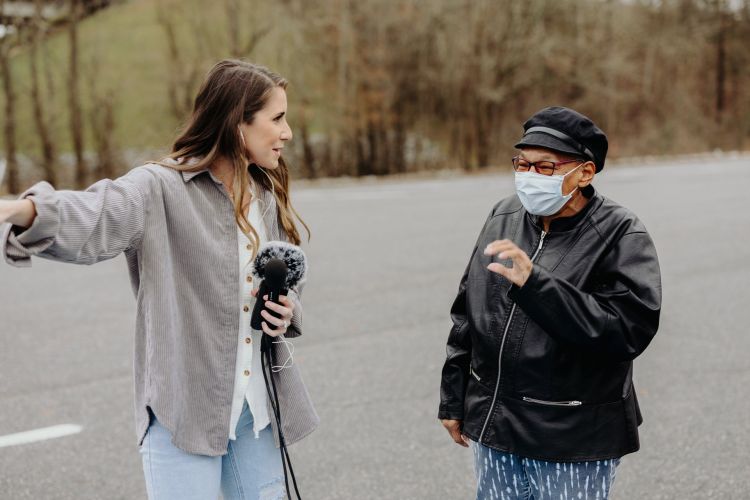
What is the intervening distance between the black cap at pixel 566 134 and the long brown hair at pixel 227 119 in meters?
0.74

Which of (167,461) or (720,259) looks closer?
(167,461)

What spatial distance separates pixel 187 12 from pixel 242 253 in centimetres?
2328

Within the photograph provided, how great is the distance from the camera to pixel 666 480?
4277 millimetres

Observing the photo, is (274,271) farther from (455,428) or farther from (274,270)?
(455,428)

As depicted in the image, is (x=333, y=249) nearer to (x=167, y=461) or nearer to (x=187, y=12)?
(x=167, y=461)

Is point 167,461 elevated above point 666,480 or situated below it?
above

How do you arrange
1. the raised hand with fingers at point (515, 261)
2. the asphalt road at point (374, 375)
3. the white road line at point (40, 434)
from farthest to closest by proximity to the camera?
the white road line at point (40, 434), the asphalt road at point (374, 375), the raised hand with fingers at point (515, 261)

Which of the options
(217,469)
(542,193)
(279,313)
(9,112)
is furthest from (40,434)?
(9,112)

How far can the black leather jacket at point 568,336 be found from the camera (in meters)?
2.28

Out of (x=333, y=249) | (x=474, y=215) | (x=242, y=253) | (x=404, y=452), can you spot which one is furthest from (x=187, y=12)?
(x=242, y=253)

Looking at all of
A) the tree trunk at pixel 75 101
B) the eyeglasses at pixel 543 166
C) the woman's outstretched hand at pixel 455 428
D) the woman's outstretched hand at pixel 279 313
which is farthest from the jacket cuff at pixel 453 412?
the tree trunk at pixel 75 101

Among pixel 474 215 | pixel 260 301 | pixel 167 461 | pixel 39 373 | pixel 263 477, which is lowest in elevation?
pixel 474 215

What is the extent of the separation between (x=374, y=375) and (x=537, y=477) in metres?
3.39

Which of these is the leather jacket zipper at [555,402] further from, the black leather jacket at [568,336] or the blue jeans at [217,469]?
the blue jeans at [217,469]
